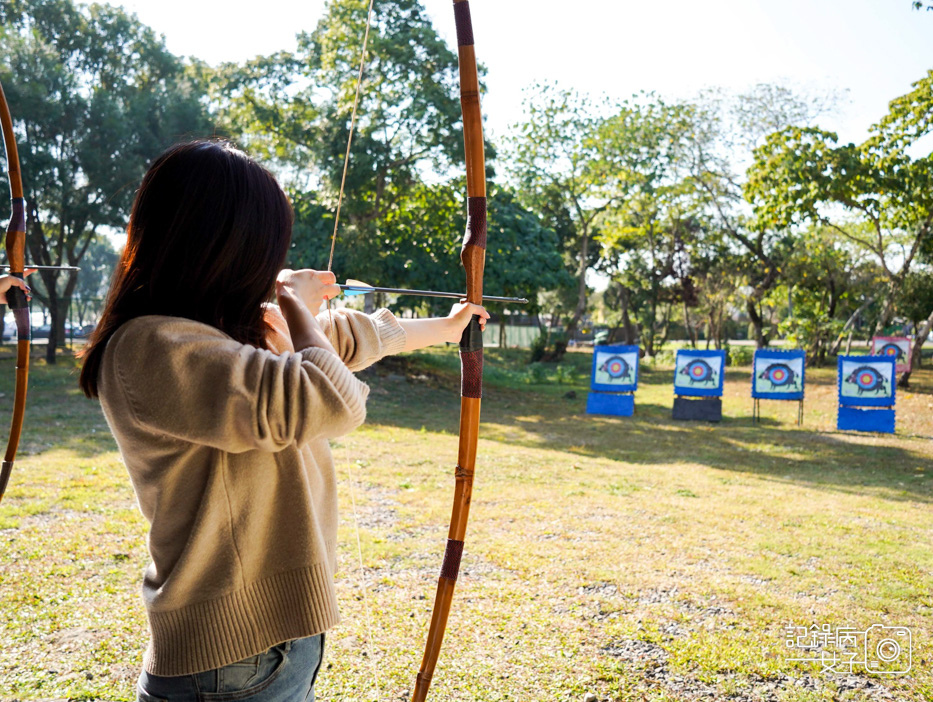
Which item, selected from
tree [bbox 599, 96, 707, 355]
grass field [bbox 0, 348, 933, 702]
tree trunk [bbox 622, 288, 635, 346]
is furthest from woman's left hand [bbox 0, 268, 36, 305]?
tree trunk [bbox 622, 288, 635, 346]

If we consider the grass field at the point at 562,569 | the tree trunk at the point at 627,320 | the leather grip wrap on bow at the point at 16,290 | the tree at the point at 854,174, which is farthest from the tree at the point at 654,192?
the leather grip wrap on bow at the point at 16,290

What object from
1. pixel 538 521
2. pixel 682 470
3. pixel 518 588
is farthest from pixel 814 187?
pixel 518 588

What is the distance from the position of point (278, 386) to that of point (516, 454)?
17.6ft

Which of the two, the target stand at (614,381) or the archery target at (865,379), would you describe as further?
the target stand at (614,381)

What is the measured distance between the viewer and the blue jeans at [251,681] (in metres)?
0.94

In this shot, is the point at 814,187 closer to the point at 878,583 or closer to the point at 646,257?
the point at 878,583

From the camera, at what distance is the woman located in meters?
0.87

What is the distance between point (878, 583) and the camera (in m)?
3.06

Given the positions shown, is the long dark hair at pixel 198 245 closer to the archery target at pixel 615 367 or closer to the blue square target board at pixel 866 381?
the blue square target board at pixel 866 381

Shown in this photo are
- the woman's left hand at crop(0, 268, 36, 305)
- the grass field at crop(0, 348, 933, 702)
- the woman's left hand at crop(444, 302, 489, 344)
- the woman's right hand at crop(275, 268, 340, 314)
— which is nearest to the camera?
the woman's right hand at crop(275, 268, 340, 314)

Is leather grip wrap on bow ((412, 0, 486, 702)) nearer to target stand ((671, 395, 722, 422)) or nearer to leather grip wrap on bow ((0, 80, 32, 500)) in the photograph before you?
leather grip wrap on bow ((0, 80, 32, 500))

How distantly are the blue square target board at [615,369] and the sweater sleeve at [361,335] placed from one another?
7570 millimetres

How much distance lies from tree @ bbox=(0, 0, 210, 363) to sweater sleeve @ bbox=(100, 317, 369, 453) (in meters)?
10.3

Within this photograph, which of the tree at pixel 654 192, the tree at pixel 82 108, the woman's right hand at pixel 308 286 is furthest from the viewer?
the tree at pixel 654 192
